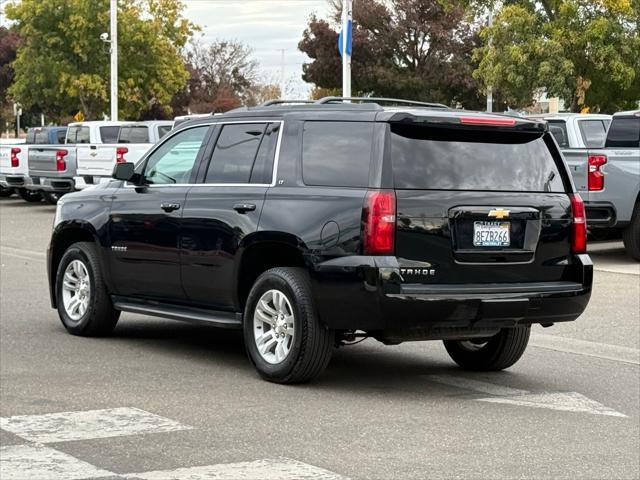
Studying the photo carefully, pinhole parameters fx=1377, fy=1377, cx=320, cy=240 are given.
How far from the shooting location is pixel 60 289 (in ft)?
37.2

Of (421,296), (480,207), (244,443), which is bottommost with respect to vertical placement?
(244,443)

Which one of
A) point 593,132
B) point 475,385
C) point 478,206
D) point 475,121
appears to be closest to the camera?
point 478,206

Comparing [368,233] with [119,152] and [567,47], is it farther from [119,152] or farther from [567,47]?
[567,47]

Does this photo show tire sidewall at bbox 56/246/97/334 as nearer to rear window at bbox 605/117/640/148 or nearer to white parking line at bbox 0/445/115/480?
white parking line at bbox 0/445/115/480

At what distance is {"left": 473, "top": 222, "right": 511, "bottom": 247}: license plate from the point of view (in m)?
8.71

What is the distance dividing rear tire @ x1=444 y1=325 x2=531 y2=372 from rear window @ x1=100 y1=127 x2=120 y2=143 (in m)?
21.6

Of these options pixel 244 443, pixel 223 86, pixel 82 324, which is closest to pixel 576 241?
pixel 244 443

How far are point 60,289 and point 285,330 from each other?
3.04 meters

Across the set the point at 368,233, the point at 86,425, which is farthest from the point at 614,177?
the point at 86,425

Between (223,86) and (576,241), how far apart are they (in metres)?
75.3

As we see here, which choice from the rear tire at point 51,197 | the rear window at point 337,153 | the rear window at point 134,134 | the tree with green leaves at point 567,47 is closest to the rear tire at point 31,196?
the rear tire at point 51,197

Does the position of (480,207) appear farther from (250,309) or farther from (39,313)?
(39,313)

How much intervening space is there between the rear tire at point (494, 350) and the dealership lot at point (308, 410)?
119 mm

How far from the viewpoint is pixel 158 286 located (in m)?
10.2
